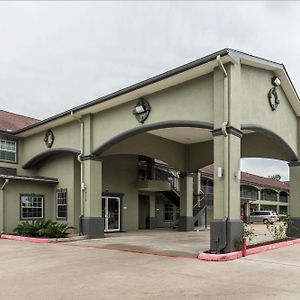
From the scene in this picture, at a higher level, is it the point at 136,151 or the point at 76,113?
the point at 76,113

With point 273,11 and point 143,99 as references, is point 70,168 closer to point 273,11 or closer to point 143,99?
point 143,99

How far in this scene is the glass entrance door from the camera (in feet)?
73.5

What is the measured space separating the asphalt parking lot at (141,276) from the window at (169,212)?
15880 mm

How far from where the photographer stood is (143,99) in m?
15.5

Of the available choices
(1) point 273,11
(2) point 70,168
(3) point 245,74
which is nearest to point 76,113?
(2) point 70,168

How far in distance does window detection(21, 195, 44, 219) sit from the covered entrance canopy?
102 inches

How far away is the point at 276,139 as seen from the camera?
16578mm

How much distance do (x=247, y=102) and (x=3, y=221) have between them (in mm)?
13566

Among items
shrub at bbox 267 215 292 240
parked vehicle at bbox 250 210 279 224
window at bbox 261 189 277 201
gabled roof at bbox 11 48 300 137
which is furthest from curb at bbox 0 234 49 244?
window at bbox 261 189 277 201

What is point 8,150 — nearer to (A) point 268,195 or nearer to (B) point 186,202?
(B) point 186,202

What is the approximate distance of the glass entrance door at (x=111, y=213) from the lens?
22.4 metres

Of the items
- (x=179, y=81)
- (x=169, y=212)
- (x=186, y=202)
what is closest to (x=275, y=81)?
(x=179, y=81)

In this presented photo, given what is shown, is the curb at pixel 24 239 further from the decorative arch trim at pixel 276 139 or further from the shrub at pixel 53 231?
the decorative arch trim at pixel 276 139

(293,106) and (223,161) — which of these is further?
(293,106)
